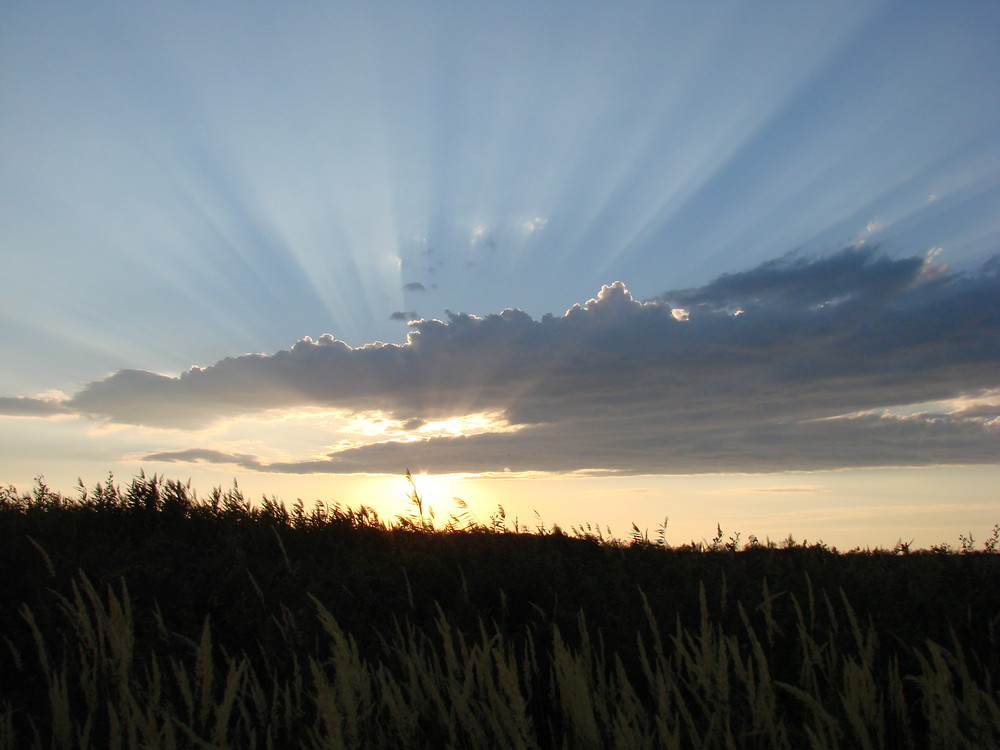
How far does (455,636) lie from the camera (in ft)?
20.0

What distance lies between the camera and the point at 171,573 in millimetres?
7094

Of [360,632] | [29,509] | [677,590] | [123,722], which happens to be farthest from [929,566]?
[29,509]

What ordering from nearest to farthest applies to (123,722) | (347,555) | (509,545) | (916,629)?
(123,722) → (916,629) → (347,555) → (509,545)

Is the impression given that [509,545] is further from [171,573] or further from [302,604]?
[171,573]

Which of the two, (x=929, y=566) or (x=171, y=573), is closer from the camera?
(x=171, y=573)

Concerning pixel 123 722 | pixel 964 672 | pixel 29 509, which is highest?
pixel 29 509

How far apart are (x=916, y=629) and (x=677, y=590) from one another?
2194 mm

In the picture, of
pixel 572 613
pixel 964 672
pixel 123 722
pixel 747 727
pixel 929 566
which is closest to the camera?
pixel 964 672

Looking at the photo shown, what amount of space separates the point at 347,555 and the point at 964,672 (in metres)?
6.68

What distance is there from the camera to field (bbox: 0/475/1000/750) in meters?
3.51

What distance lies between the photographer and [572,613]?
6664mm

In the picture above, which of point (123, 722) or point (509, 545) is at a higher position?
point (509, 545)

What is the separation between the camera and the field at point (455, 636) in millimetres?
3508

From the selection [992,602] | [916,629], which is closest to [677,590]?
[916,629]
